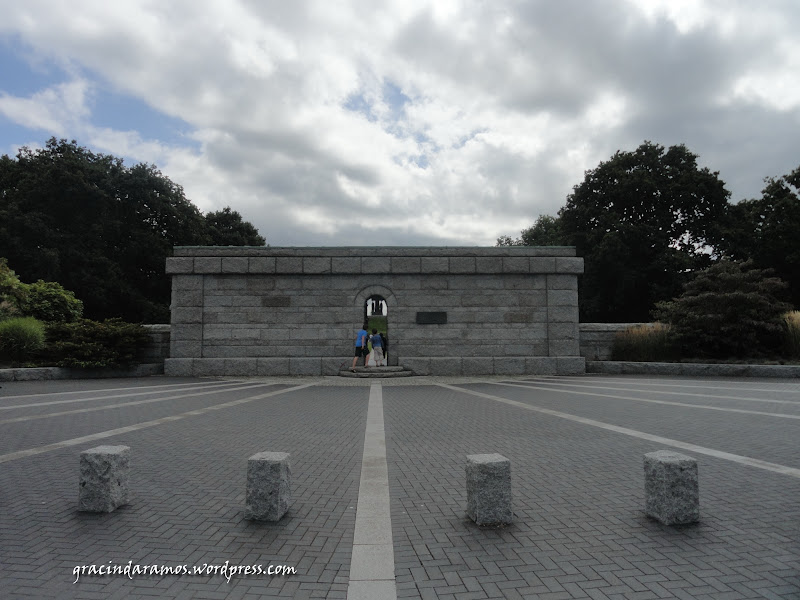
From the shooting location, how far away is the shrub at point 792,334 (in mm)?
15875

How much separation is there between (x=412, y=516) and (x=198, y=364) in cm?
1397

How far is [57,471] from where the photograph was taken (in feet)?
17.7

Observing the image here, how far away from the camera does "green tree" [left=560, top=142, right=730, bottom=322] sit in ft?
103

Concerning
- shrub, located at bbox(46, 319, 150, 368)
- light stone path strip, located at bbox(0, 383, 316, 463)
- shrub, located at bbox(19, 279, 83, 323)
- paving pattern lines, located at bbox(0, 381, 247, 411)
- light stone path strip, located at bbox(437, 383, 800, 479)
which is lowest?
light stone path strip, located at bbox(0, 383, 316, 463)

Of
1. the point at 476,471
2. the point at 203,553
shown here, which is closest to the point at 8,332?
the point at 203,553

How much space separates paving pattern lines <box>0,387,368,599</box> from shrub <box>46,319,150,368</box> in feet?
34.1

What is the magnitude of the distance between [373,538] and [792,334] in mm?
17994

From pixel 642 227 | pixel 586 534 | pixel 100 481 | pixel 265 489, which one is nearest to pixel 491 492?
pixel 586 534

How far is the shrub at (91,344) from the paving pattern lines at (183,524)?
10.4 metres

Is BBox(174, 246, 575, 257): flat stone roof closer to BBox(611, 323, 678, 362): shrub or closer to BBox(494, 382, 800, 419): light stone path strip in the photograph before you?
BBox(611, 323, 678, 362): shrub

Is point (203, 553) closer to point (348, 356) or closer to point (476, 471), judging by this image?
point (476, 471)

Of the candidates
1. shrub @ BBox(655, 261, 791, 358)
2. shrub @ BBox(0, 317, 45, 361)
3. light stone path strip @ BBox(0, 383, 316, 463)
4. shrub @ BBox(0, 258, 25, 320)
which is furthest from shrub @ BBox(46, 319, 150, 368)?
shrub @ BBox(655, 261, 791, 358)

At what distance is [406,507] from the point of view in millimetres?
4410

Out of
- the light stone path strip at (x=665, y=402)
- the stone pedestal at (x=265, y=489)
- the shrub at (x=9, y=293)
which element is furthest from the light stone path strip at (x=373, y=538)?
the shrub at (x=9, y=293)
